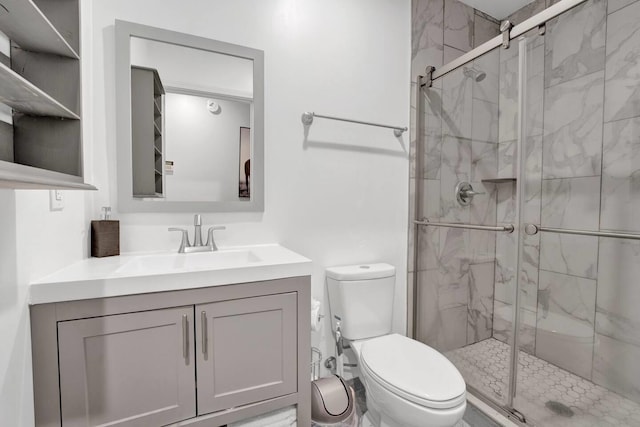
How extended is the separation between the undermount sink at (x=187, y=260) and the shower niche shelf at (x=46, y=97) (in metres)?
0.47

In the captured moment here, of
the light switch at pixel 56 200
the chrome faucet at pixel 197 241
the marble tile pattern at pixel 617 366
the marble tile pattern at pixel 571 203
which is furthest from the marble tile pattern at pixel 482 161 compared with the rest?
the light switch at pixel 56 200

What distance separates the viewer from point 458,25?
79.9 inches

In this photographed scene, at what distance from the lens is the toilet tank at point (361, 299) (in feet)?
5.11

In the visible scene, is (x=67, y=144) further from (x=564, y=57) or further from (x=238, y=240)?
(x=564, y=57)

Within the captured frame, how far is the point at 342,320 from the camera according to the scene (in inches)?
61.6

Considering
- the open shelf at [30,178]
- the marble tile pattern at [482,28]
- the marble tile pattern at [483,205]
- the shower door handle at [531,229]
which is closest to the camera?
the open shelf at [30,178]

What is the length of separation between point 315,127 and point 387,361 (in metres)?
1.24

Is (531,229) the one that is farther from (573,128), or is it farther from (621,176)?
(573,128)

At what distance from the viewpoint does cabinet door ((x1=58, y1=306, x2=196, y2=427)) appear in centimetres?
84

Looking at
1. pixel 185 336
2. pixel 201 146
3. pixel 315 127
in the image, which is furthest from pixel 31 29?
pixel 315 127

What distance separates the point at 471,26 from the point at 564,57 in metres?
0.91

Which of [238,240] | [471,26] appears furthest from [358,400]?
[471,26]

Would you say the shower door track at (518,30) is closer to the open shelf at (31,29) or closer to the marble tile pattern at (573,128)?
the marble tile pattern at (573,128)

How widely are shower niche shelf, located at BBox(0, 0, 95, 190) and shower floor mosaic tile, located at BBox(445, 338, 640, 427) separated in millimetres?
2051
